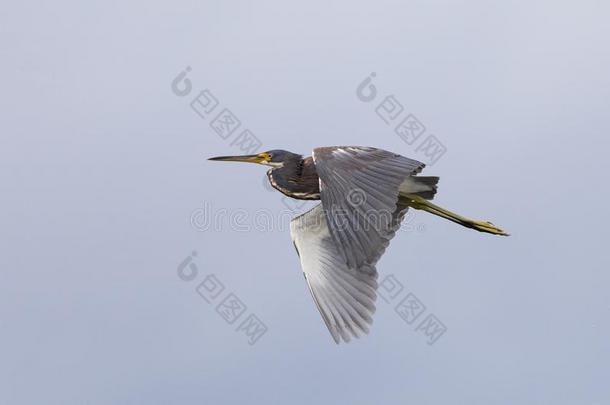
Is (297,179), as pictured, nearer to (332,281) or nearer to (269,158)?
(269,158)

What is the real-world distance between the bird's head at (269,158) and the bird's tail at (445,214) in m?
1.41

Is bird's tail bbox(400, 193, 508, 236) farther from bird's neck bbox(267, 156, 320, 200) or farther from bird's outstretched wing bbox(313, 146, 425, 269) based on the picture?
bird's outstretched wing bbox(313, 146, 425, 269)

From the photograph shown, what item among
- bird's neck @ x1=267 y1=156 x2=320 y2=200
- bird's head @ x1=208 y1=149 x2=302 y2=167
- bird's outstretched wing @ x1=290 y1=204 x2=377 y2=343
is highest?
bird's head @ x1=208 y1=149 x2=302 y2=167

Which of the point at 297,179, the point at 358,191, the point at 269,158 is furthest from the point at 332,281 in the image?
the point at 358,191

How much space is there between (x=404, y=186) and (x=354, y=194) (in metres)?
2.25

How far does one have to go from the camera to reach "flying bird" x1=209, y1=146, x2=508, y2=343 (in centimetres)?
1013

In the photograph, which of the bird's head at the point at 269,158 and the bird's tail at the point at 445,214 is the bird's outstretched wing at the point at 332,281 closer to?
the bird's head at the point at 269,158

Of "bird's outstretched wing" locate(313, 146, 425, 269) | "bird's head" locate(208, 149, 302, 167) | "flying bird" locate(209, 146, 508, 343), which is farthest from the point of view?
"bird's head" locate(208, 149, 302, 167)

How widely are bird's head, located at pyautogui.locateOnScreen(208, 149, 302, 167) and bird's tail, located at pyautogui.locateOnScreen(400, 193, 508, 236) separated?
4.63 feet

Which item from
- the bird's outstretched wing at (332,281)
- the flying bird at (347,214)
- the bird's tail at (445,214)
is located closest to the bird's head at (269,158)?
the flying bird at (347,214)

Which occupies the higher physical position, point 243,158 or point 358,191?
point 243,158

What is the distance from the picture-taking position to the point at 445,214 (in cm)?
1317

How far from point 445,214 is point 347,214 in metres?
3.38

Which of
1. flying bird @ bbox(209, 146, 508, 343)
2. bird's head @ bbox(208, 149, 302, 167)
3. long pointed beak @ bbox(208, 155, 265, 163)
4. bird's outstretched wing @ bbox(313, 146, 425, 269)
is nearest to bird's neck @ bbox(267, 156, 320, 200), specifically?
flying bird @ bbox(209, 146, 508, 343)
